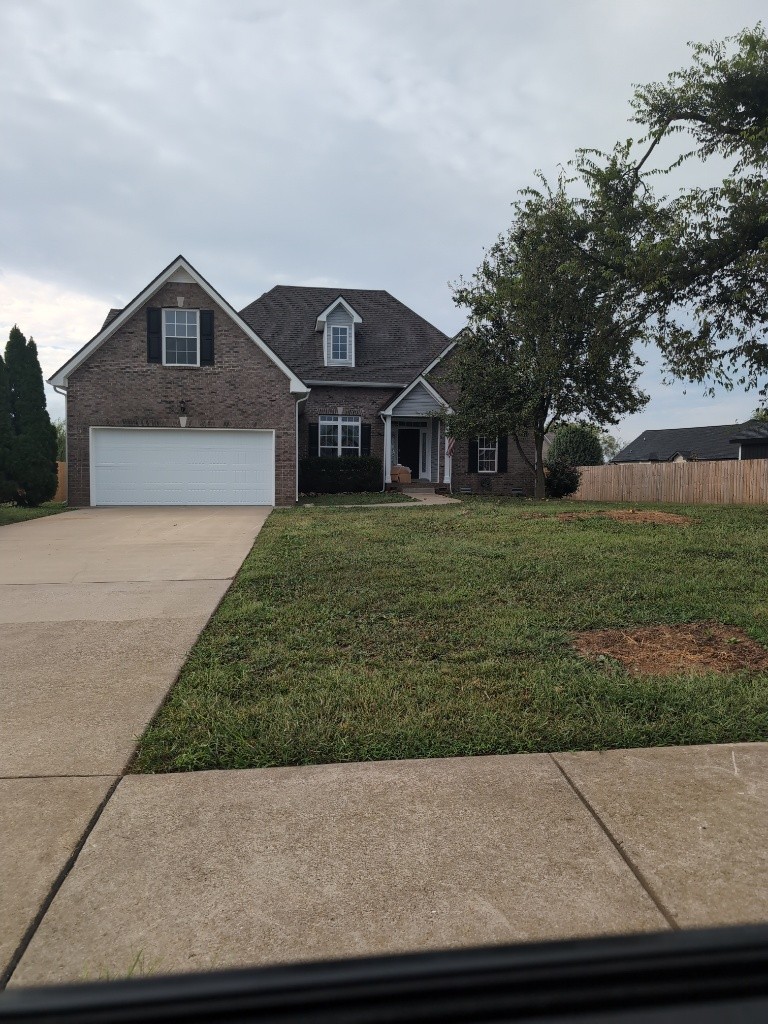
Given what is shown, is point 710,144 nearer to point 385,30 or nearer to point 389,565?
point 385,30

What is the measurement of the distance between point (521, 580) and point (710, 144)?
429 inches

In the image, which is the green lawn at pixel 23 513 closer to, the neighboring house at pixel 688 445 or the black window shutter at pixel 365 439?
the black window shutter at pixel 365 439

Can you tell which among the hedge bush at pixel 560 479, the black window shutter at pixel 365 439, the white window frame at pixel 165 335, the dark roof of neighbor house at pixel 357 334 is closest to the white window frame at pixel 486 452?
the hedge bush at pixel 560 479

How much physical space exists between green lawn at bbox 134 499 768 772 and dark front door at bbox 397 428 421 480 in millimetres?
17009

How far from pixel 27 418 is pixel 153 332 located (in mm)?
4076

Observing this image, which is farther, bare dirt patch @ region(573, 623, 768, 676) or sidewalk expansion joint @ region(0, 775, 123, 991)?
bare dirt patch @ region(573, 623, 768, 676)

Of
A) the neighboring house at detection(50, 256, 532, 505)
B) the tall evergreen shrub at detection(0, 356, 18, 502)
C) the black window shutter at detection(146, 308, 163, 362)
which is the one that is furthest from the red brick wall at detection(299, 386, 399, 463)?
the tall evergreen shrub at detection(0, 356, 18, 502)

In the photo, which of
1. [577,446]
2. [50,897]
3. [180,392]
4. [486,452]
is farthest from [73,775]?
[577,446]

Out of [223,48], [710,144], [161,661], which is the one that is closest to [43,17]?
[223,48]

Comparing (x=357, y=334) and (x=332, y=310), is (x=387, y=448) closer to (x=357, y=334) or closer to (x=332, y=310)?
(x=357, y=334)

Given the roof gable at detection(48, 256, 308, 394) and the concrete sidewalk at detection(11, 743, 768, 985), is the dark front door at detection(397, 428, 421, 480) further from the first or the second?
the concrete sidewalk at detection(11, 743, 768, 985)

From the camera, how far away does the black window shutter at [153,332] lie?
18.9 m

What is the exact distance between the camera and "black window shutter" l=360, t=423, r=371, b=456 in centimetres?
2338

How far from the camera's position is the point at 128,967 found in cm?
186
